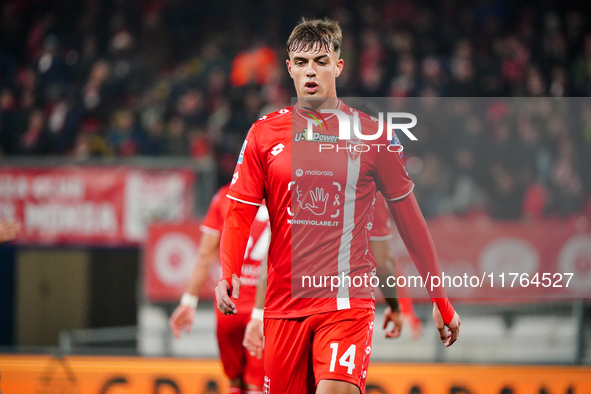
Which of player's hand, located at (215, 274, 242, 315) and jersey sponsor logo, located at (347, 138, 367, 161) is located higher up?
jersey sponsor logo, located at (347, 138, 367, 161)

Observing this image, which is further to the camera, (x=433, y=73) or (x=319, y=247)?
(x=433, y=73)

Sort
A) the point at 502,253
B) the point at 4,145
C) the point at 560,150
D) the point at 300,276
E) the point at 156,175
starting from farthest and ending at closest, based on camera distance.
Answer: the point at 4,145
the point at 156,175
the point at 560,150
the point at 502,253
the point at 300,276

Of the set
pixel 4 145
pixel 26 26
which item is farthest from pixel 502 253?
pixel 26 26

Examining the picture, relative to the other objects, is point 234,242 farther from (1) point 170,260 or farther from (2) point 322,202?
(1) point 170,260

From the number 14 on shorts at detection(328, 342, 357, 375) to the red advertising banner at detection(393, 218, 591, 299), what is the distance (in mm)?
3406

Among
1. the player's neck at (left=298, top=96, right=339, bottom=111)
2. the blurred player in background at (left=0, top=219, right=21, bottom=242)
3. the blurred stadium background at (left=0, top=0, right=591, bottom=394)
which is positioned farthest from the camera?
the blurred stadium background at (left=0, top=0, right=591, bottom=394)

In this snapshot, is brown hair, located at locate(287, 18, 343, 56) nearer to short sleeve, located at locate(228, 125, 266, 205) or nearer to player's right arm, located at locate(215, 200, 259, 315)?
short sleeve, located at locate(228, 125, 266, 205)

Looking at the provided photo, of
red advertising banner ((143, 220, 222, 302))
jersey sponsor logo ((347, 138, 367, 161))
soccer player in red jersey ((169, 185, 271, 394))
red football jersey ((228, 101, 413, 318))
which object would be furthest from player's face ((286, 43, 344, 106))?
red advertising banner ((143, 220, 222, 302))

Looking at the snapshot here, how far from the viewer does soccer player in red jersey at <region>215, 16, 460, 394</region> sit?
3430 mm

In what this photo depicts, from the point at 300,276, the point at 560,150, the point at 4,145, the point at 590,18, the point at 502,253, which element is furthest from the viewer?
the point at 590,18

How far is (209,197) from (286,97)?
2.83 m

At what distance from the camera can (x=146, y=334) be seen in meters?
7.09

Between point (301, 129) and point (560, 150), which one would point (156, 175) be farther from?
point (301, 129)

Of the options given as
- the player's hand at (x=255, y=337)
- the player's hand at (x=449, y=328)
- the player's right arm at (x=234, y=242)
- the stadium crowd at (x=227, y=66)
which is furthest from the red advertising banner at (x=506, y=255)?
the player's right arm at (x=234, y=242)
